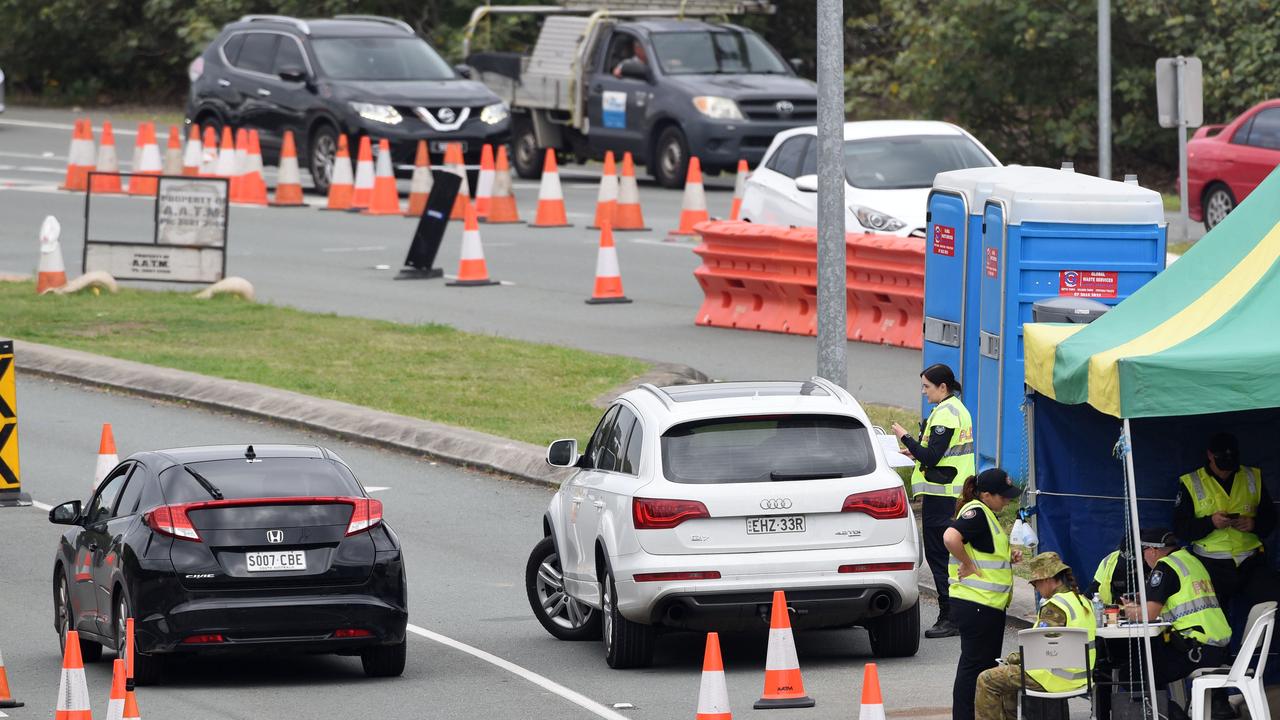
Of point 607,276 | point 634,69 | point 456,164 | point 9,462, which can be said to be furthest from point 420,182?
point 9,462

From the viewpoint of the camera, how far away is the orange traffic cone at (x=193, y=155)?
109 feet

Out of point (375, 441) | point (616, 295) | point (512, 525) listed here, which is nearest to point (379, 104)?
point (616, 295)

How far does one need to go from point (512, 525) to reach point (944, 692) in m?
5.40

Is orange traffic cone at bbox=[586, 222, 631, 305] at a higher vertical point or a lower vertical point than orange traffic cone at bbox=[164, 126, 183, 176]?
lower

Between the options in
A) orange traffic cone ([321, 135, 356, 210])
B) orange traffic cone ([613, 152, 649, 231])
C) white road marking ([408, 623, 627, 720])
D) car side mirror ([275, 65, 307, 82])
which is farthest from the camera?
car side mirror ([275, 65, 307, 82])

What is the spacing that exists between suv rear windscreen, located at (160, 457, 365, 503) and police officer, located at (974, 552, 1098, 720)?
3.70 m

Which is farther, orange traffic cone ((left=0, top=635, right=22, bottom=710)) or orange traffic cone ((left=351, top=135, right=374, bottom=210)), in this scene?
orange traffic cone ((left=351, top=135, right=374, bottom=210))

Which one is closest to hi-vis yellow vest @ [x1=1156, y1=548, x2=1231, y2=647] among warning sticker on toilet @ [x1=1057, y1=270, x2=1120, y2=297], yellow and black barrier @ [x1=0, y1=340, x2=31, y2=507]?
warning sticker on toilet @ [x1=1057, y1=270, x2=1120, y2=297]

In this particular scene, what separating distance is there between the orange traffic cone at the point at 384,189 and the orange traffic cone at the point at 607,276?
301 inches

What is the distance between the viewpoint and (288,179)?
32469mm

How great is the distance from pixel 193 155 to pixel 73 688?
984 inches

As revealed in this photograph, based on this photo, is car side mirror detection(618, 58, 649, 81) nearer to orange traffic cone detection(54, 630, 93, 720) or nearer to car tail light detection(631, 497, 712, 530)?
car tail light detection(631, 497, 712, 530)

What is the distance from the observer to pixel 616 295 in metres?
24.0

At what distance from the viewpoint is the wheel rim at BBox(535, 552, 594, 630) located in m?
12.4
